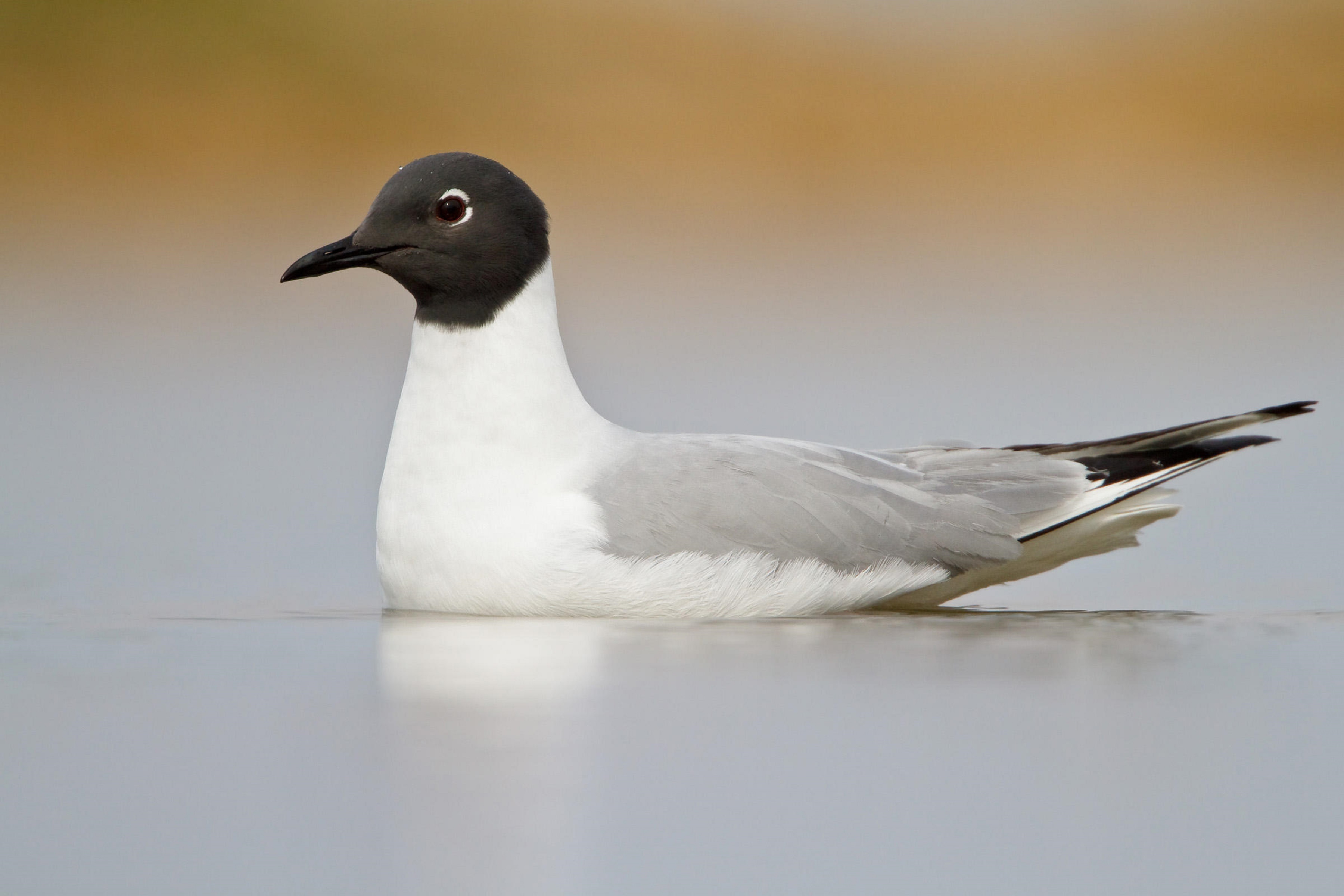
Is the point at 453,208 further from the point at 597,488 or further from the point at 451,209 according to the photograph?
the point at 597,488

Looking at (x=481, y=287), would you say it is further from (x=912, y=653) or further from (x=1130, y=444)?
(x=1130, y=444)

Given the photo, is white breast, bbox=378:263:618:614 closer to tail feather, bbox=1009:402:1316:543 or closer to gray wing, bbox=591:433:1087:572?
gray wing, bbox=591:433:1087:572

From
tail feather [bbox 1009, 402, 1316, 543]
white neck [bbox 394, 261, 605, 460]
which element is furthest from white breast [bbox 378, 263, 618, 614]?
tail feather [bbox 1009, 402, 1316, 543]

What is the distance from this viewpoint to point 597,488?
14.7ft

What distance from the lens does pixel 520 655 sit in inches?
154

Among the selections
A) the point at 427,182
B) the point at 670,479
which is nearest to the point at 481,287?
the point at 427,182

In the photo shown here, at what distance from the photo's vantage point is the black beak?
15.4 feet

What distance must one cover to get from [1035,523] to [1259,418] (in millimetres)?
711

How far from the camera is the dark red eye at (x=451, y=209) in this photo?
15.4ft

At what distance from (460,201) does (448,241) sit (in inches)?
4.7

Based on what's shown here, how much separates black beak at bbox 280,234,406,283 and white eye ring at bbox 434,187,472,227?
0.13 metres

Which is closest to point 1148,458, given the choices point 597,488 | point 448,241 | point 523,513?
point 597,488

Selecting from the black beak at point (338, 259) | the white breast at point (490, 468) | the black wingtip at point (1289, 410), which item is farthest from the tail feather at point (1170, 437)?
the black beak at point (338, 259)

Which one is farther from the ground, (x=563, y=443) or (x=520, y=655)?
(x=563, y=443)
